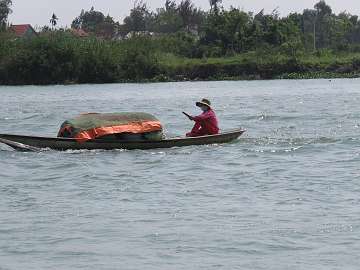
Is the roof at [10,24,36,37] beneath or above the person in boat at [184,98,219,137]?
above

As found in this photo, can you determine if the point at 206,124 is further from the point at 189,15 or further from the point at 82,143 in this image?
the point at 189,15

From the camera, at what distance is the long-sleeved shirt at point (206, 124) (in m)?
20.2

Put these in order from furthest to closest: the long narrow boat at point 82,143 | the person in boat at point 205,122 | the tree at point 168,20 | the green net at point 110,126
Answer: the tree at point 168,20
the person in boat at point 205,122
the green net at point 110,126
the long narrow boat at point 82,143

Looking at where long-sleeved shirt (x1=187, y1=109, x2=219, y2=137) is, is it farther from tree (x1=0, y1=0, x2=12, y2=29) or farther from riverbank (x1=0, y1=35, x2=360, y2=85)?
tree (x1=0, y1=0, x2=12, y2=29)

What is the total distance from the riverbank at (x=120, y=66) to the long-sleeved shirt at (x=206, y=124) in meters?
46.9

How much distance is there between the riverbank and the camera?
222 feet

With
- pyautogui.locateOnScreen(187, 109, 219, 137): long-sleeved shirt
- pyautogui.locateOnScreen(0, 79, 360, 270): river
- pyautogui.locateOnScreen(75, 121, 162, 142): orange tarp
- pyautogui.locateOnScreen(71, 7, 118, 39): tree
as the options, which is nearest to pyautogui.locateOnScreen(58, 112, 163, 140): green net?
pyautogui.locateOnScreen(75, 121, 162, 142): orange tarp

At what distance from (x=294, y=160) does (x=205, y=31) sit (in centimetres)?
6301

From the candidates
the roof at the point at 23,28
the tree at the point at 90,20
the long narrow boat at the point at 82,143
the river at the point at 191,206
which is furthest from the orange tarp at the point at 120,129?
the tree at the point at 90,20

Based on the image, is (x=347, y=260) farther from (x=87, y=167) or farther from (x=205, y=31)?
(x=205, y=31)

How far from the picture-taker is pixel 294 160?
18547 millimetres

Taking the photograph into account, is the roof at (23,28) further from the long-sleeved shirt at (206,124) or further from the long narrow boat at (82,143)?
the long narrow boat at (82,143)

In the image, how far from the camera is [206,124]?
2038 centimetres

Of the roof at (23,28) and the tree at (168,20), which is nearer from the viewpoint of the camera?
the roof at (23,28)
